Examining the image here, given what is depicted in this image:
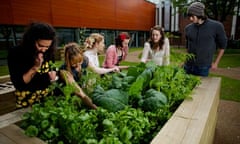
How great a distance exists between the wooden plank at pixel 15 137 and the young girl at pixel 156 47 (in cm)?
183

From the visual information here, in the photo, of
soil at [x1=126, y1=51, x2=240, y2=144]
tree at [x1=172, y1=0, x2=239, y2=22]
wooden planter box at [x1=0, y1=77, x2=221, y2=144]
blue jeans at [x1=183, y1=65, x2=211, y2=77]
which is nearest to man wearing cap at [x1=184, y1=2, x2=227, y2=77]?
blue jeans at [x1=183, y1=65, x2=211, y2=77]

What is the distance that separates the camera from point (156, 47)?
8.91 ft

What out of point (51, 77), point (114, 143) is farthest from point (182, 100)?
point (51, 77)

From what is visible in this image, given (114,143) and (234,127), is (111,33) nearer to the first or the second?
(234,127)

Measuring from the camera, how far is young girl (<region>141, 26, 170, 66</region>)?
261 centimetres

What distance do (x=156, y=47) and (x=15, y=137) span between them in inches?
84.1

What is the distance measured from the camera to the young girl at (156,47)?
261cm

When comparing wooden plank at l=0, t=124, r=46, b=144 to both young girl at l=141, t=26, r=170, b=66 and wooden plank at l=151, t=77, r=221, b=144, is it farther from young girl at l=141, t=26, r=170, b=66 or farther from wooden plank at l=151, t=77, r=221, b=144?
young girl at l=141, t=26, r=170, b=66

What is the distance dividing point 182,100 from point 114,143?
85cm

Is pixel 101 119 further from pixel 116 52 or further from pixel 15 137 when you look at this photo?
pixel 116 52

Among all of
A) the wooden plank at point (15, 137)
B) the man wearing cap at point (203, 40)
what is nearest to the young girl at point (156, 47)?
the man wearing cap at point (203, 40)

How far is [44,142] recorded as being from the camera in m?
0.94

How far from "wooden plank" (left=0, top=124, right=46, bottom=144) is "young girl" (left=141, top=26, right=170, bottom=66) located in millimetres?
1827

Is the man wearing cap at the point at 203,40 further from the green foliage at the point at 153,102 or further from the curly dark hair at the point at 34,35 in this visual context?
the curly dark hair at the point at 34,35
